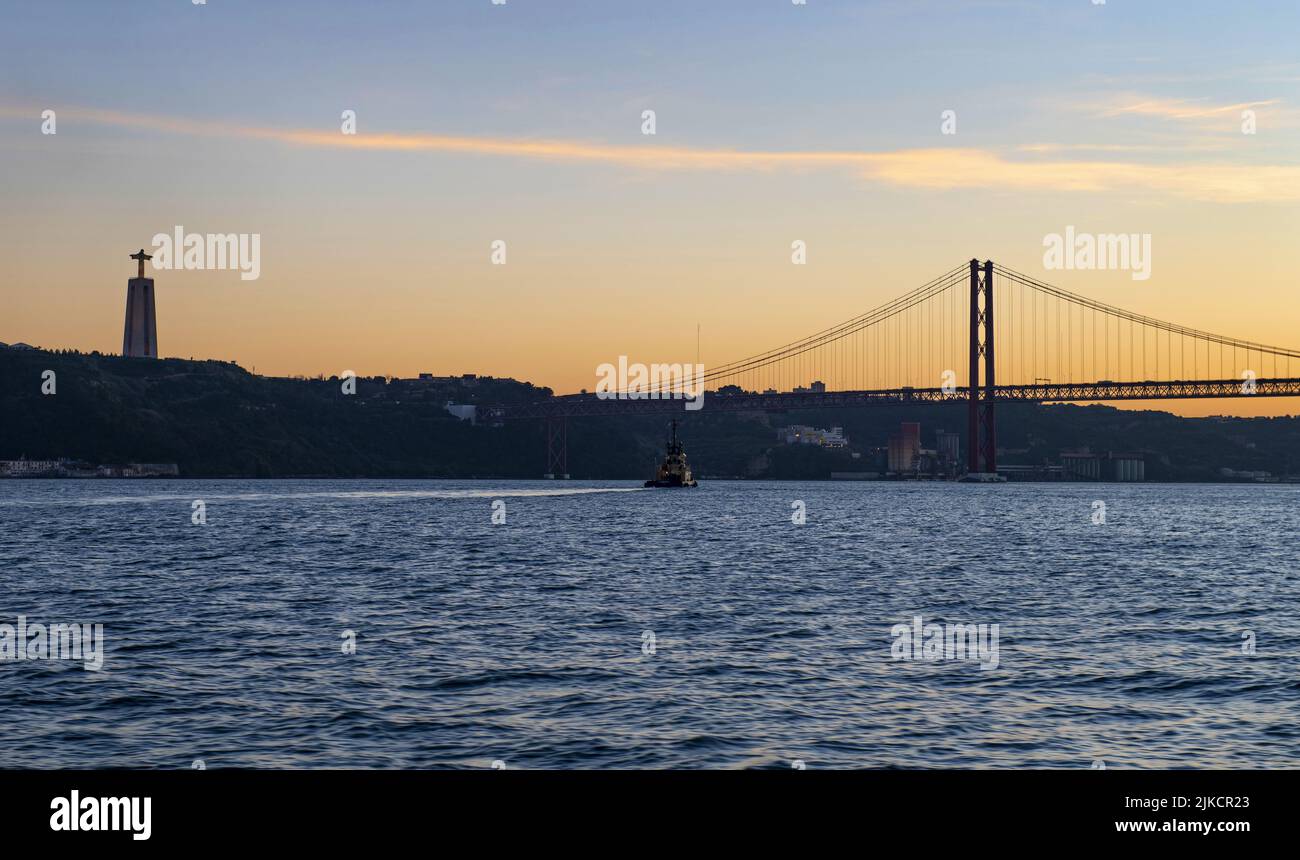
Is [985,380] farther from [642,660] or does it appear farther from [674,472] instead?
[642,660]

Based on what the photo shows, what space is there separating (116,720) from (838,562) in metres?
36.3

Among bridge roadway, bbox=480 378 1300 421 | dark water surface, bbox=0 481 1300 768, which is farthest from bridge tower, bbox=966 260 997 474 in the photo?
dark water surface, bbox=0 481 1300 768

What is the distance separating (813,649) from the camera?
971 inches

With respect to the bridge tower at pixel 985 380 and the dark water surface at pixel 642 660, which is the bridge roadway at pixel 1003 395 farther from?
the dark water surface at pixel 642 660

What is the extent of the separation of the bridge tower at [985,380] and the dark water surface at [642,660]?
108m

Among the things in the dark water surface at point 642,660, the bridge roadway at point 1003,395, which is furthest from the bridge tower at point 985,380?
the dark water surface at point 642,660

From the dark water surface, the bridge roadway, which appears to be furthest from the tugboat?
the dark water surface

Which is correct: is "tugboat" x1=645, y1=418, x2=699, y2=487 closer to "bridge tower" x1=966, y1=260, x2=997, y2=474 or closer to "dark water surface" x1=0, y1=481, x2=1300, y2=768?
"bridge tower" x1=966, y1=260, x2=997, y2=474

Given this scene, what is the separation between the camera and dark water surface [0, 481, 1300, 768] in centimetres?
1571

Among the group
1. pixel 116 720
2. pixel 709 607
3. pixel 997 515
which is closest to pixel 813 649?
pixel 709 607

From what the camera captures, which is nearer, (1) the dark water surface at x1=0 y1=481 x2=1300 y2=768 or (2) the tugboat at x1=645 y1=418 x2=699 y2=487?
(1) the dark water surface at x1=0 y1=481 x2=1300 y2=768

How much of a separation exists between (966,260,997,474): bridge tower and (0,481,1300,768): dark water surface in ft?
353
